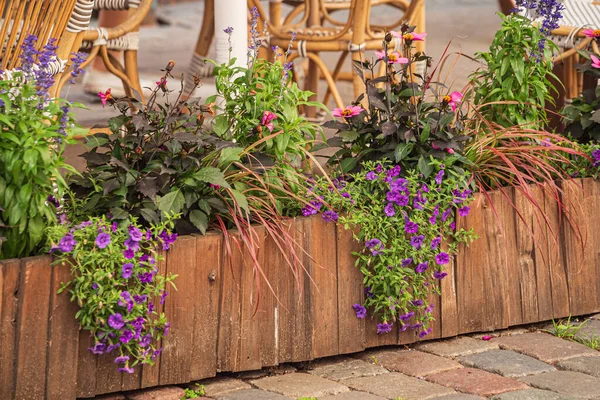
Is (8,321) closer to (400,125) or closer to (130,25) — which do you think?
(400,125)

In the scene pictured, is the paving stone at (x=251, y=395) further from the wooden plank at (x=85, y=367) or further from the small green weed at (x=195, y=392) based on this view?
the wooden plank at (x=85, y=367)

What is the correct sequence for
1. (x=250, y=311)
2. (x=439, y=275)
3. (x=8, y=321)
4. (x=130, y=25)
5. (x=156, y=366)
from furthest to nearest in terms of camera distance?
(x=130, y=25), (x=439, y=275), (x=250, y=311), (x=156, y=366), (x=8, y=321)

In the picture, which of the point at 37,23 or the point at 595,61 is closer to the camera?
the point at 37,23

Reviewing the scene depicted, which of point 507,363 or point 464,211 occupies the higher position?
point 464,211

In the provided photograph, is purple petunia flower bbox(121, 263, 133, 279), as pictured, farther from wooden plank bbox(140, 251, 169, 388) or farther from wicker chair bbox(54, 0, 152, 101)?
wicker chair bbox(54, 0, 152, 101)

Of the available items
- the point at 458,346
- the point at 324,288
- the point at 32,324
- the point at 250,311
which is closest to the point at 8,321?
the point at 32,324

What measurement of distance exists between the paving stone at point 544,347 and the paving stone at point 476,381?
0.21 m

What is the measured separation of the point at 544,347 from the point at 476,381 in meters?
0.36

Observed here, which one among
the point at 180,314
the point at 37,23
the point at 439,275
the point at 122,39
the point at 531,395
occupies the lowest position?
the point at 531,395

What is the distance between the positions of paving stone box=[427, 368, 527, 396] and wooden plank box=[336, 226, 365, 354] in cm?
26

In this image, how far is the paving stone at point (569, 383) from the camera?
2.44m

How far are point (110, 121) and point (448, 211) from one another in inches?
39.4

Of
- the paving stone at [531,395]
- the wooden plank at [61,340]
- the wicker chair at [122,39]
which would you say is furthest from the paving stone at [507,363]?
the wicker chair at [122,39]

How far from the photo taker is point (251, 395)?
246 centimetres
